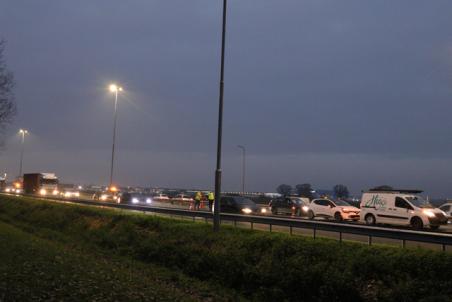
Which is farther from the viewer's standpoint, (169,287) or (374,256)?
(169,287)

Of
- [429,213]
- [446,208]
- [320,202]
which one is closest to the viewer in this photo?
[429,213]

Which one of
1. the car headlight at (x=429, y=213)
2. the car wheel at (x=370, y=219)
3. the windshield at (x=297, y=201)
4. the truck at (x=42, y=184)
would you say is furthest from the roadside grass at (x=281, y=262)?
the truck at (x=42, y=184)

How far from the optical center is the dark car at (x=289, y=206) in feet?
132

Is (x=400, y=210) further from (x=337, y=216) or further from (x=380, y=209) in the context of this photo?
(x=337, y=216)

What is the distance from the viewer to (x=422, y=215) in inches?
1049

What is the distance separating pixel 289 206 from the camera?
41.9 meters

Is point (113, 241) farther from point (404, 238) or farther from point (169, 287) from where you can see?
point (404, 238)

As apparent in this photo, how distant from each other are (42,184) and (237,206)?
125 feet

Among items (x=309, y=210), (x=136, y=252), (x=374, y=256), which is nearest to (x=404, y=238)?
(x=374, y=256)

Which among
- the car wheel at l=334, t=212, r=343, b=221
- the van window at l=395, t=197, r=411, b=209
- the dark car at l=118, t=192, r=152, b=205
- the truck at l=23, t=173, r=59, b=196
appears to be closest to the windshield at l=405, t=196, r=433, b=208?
the van window at l=395, t=197, r=411, b=209

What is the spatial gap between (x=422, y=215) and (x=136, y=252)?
1546 cm

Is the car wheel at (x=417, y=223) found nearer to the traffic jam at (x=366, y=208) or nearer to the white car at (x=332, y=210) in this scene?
the traffic jam at (x=366, y=208)

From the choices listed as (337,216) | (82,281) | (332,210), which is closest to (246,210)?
(332,210)

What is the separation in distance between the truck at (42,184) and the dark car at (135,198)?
2056 cm
